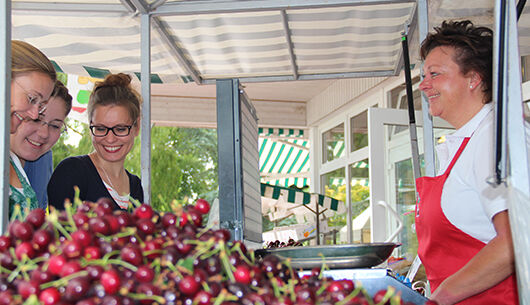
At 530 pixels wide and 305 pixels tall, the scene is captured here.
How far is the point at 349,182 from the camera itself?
9.77m

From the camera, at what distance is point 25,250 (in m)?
0.95

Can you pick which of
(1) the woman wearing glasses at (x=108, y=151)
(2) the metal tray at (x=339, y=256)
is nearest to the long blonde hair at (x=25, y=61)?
(1) the woman wearing glasses at (x=108, y=151)

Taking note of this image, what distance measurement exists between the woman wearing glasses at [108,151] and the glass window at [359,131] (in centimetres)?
710

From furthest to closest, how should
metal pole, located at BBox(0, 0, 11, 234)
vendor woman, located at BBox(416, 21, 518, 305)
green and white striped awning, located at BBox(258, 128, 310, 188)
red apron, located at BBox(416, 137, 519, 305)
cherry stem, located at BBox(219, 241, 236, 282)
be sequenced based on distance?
green and white striped awning, located at BBox(258, 128, 310, 188)
red apron, located at BBox(416, 137, 519, 305)
vendor woman, located at BBox(416, 21, 518, 305)
metal pole, located at BBox(0, 0, 11, 234)
cherry stem, located at BBox(219, 241, 236, 282)

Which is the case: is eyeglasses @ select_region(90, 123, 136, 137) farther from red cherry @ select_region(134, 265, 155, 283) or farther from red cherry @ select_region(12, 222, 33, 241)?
red cherry @ select_region(134, 265, 155, 283)

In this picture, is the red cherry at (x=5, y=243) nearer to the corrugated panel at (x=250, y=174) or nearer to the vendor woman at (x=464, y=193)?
the vendor woman at (x=464, y=193)

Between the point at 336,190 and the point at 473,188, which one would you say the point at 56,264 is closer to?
the point at 473,188

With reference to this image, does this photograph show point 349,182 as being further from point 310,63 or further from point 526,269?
point 526,269

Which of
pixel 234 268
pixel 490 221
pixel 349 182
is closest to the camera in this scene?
pixel 234 268

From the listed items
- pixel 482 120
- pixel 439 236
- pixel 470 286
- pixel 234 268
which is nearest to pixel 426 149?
pixel 482 120

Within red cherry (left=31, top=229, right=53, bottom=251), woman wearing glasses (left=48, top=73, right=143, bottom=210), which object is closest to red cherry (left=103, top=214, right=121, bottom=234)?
red cherry (left=31, top=229, right=53, bottom=251)

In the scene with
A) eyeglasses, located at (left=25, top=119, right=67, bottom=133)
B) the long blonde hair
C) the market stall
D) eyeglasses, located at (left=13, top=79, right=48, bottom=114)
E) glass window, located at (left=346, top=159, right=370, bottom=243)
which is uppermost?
the market stall

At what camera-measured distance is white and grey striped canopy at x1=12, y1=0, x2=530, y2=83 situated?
2.51 meters

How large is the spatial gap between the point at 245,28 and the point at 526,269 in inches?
79.4
